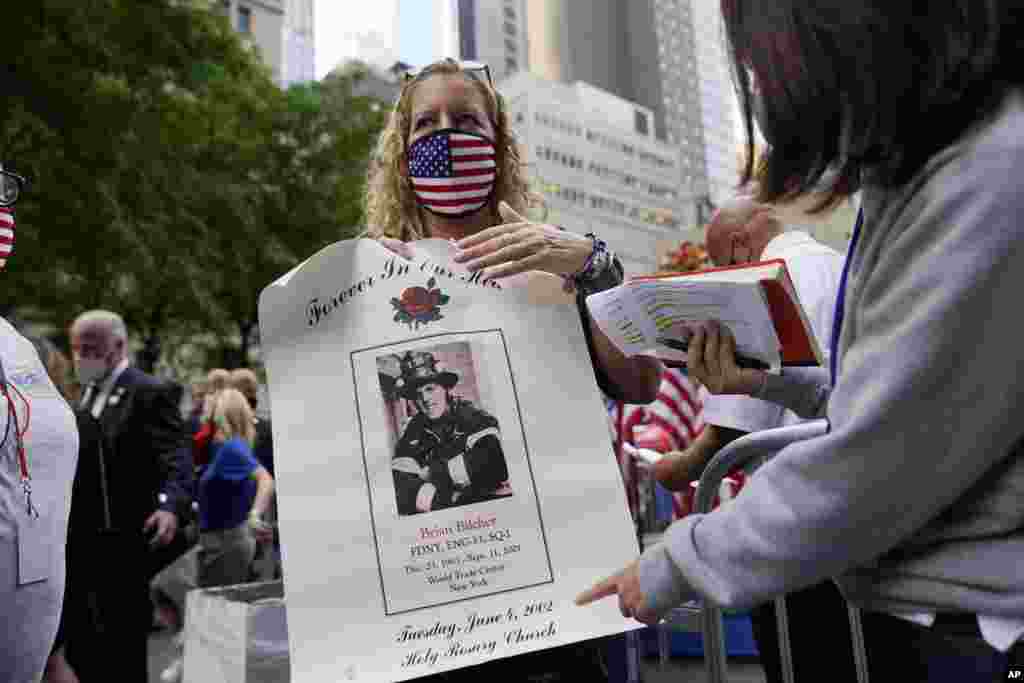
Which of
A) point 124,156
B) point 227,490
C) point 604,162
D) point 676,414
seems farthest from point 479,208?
point 604,162

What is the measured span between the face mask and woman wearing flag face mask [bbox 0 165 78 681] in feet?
8.23

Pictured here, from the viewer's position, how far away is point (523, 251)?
4.57 ft

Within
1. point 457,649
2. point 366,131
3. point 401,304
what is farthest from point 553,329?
point 366,131

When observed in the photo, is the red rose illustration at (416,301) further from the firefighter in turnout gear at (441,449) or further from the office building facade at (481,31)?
the office building facade at (481,31)

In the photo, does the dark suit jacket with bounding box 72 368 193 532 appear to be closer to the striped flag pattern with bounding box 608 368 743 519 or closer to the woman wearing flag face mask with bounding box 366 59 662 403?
the striped flag pattern with bounding box 608 368 743 519

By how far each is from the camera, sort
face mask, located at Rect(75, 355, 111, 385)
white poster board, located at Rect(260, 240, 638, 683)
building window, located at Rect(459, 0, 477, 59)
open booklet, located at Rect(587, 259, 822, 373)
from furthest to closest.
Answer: face mask, located at Rect(75, 355, 111, 385) → building window, located at Rect(459, 0, 477, 59) → white poster board, located at Rect(260, 240, 638, 683) → open booklet, located at Rect(587, 259, 822, 373)

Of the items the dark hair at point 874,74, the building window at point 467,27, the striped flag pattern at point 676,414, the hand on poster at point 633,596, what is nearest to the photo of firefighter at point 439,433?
the hand on poster at point 633,596

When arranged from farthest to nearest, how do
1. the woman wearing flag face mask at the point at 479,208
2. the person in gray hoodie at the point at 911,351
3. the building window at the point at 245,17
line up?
the building window at the point at 245,17, the woman wearing flag face mask at the point at 479,208, the person in gray hoodie at the point at 911,351

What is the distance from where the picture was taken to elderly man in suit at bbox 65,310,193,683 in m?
4.05

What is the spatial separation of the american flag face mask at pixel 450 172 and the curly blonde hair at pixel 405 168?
0.18 feet

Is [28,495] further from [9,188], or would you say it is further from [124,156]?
[124,156]

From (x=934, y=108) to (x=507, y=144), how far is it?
1101 mm

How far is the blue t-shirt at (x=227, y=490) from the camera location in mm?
5648

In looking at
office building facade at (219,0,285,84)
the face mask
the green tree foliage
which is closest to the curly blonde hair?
the face mask
